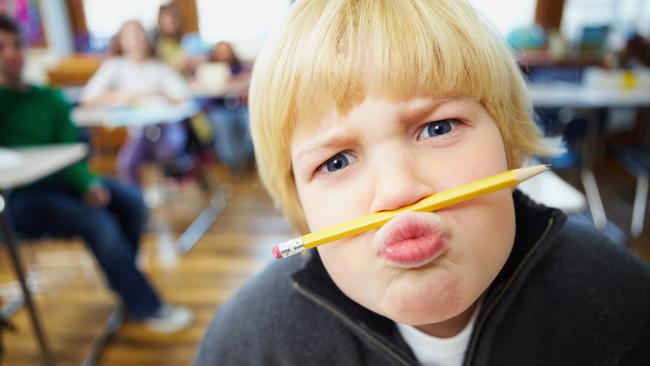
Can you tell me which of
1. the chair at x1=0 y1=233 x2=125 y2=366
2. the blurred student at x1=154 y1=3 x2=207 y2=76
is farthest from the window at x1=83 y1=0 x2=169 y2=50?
the chair at x1=0 y1=233 x2=125 y2=366

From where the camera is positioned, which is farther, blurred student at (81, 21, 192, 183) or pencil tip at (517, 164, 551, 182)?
blurred student at (81, 21, 192, 183)

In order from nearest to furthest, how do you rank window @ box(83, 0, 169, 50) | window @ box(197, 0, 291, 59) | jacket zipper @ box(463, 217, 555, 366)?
jacket zipper @ box(463, 217, 555, 366), window @ box(197, 0, 291, 59), window @ box(83, 0, 169, 50)

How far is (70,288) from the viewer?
2168 millimetres

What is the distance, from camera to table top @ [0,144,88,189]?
129 centimetres

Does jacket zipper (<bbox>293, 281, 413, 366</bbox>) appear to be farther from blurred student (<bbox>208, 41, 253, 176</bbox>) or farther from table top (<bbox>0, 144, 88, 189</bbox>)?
blurred student (<bbox>208, 41, 253, 176</bbox>)

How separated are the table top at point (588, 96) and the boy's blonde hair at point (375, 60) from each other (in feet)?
6.21

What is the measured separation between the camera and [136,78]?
2.80 metres

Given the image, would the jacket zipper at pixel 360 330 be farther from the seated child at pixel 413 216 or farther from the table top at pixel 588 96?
the table top at pixel 588 96

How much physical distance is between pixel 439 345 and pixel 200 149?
2.60m

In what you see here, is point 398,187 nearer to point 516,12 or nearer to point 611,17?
point 516,12

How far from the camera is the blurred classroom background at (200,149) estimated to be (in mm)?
1846

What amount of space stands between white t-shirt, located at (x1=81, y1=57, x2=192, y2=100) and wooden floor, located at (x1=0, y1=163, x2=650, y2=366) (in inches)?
31.3

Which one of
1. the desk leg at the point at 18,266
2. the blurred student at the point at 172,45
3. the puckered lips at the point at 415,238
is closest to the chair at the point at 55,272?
the desk leg at the point at 18,266

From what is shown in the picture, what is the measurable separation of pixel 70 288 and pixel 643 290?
7.58ft
